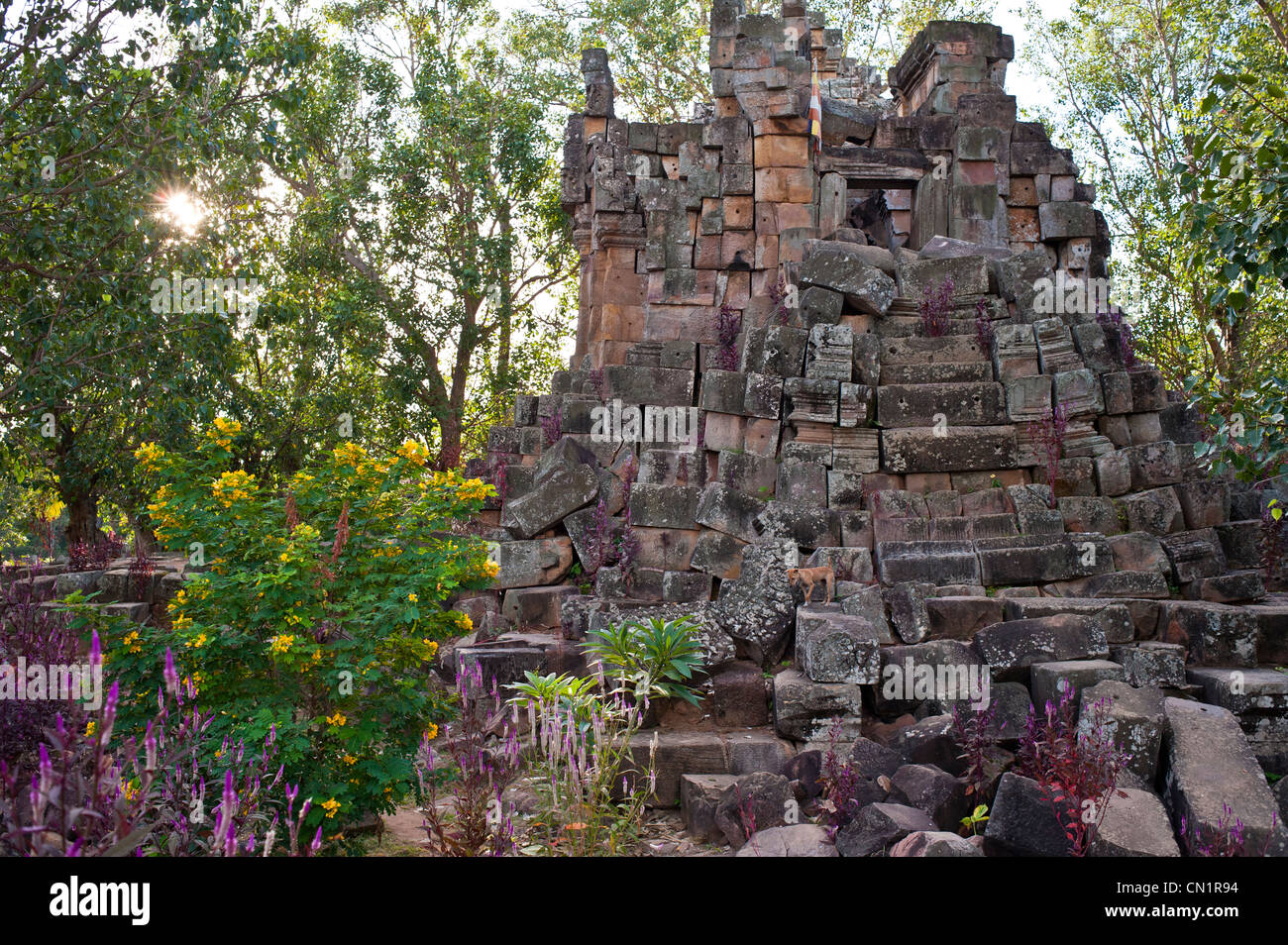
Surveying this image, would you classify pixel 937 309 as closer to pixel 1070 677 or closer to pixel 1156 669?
pixel 1156 669

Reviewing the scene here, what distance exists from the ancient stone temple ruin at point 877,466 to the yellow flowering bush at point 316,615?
1.96 metres

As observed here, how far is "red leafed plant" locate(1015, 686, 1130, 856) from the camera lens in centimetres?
414

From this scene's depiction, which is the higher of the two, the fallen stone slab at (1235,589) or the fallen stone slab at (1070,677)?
the fallen stone slab at (1235,589)

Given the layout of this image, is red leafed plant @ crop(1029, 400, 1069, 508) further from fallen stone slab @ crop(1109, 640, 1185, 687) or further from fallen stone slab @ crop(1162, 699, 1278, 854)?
fallen stone slab @ crop(1162, 699, 1278, 854)

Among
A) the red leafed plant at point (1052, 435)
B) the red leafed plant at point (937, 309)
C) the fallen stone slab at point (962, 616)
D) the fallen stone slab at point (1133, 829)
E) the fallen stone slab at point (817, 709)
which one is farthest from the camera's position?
the red leafed plant at point (937, 309)

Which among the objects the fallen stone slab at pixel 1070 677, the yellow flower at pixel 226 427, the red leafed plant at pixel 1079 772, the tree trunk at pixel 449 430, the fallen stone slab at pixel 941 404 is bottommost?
the red leafed plant at pixel 1079 772

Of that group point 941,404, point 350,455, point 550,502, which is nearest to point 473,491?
point 350,455

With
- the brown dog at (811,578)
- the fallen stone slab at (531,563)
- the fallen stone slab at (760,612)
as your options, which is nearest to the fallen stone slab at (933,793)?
the fallen stone slab at (760,612)

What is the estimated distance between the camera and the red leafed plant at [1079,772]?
13.6ft

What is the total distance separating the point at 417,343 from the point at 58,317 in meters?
10.5

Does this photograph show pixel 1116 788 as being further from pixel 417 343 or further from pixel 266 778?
pixel 417 343

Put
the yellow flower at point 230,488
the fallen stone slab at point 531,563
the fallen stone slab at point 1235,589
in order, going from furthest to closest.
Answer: the fallen stone slab at point 531,563 → the fallen stone slab at point 1235,589 → the yellow flower at point 230,488

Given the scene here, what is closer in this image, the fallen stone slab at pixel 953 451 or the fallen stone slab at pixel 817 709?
the fallen stone slab at pixel 817 709

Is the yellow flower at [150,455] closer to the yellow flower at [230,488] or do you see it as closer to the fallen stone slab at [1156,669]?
the yellow flower at [230,488]
